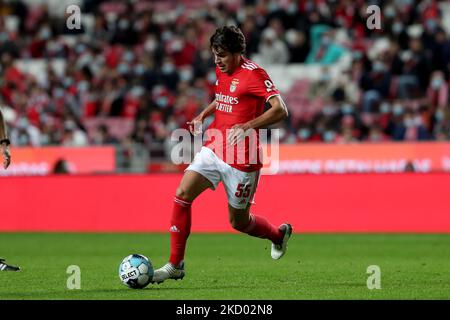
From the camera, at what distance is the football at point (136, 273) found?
9.65 metres

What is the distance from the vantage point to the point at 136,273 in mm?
9641

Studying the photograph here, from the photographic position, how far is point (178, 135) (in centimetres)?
2139

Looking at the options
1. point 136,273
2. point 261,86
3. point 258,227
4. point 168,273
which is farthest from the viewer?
point 258,227

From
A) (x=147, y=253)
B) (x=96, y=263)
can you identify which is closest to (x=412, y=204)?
(x=147, y=253)

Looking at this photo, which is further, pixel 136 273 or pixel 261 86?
pixel 261 86

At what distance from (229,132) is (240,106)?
1.16 ft

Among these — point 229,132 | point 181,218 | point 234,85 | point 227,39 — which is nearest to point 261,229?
point 181,218

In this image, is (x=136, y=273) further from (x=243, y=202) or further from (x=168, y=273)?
(x=243, y=202)

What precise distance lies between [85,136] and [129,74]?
2717 mm

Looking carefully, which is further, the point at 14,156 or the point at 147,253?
the point at 14,156

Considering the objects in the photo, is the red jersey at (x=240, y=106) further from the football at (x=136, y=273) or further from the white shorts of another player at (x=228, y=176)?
the football at (x=136, y=273)

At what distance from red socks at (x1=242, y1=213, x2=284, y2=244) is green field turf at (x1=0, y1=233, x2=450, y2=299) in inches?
16.2

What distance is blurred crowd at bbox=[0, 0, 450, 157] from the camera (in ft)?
70.0

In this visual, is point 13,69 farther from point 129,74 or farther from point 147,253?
point 147,253
